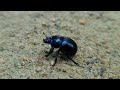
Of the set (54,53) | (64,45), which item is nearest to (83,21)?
(54,53)

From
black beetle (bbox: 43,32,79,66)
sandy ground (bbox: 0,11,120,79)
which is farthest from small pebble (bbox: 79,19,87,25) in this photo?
black beetle (bbox: 43,32,79,66)

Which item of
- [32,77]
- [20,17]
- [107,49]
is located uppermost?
[20,17]

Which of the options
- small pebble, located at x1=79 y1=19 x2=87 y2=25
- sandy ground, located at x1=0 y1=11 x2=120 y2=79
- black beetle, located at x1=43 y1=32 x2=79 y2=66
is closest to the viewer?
sandy ground, located at x1=0 y1=11 x2=120 y2=79

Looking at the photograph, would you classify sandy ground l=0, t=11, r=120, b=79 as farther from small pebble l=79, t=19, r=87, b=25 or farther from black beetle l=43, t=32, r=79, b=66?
black beetle l=43, t=32, r=79, b=66

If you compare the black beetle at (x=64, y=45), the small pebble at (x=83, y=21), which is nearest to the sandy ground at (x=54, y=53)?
the small pebble at (x=83, y=21)

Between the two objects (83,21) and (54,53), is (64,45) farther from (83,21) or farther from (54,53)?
(83,21)

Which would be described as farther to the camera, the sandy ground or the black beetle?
the black beetle

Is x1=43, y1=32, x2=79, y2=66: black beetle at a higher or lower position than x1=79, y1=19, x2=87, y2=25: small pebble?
lower

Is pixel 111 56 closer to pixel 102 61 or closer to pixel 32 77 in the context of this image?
pixel 102 61
